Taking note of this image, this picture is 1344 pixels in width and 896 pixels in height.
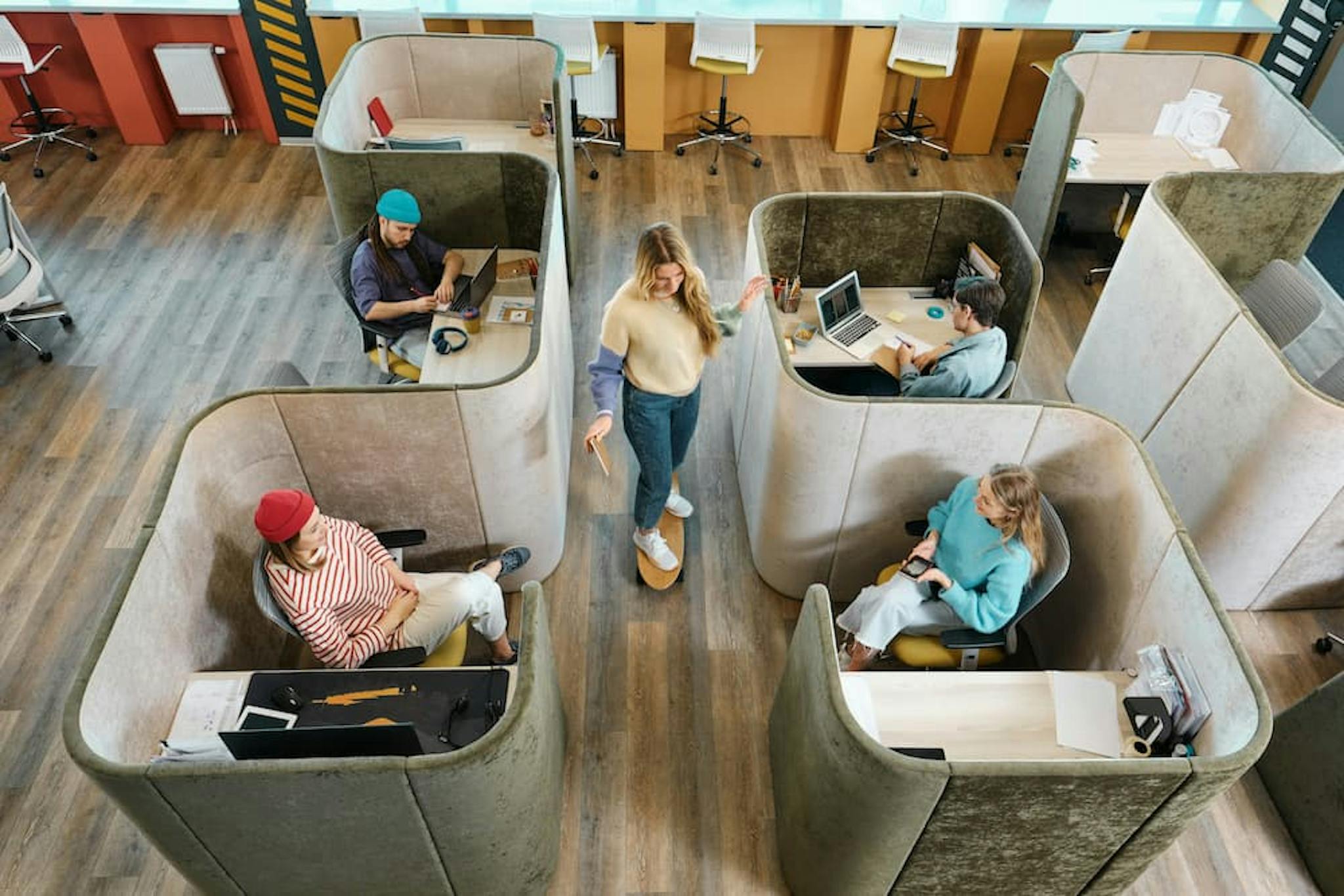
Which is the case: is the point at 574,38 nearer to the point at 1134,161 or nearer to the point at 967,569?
the point at 1134,161

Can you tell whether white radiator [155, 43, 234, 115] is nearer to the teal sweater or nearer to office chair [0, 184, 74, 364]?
office chair [0, 184, 74, 364]

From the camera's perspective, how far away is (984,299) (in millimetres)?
4043

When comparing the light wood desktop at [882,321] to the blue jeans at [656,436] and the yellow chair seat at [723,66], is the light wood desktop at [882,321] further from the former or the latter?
the yellow chair seat at [723,66]

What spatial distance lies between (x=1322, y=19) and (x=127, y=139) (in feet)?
29.9

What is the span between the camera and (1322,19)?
23.1 feet

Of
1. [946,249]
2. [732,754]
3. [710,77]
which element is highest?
[946,249]

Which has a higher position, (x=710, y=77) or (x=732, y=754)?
(x=710, y=77)

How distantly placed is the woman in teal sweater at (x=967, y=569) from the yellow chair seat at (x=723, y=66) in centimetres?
433

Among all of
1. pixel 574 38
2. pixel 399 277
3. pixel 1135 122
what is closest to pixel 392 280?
pixel 399 277

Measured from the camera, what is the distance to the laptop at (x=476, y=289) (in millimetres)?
4449

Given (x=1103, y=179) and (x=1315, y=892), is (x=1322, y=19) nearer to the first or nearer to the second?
(x=1103, y=179)

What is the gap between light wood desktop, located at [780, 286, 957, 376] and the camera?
4.51 meters

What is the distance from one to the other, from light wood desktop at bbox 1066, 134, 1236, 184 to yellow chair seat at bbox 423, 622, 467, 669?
469 centimetres

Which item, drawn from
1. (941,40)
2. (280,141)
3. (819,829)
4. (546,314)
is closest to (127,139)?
(280,141)
